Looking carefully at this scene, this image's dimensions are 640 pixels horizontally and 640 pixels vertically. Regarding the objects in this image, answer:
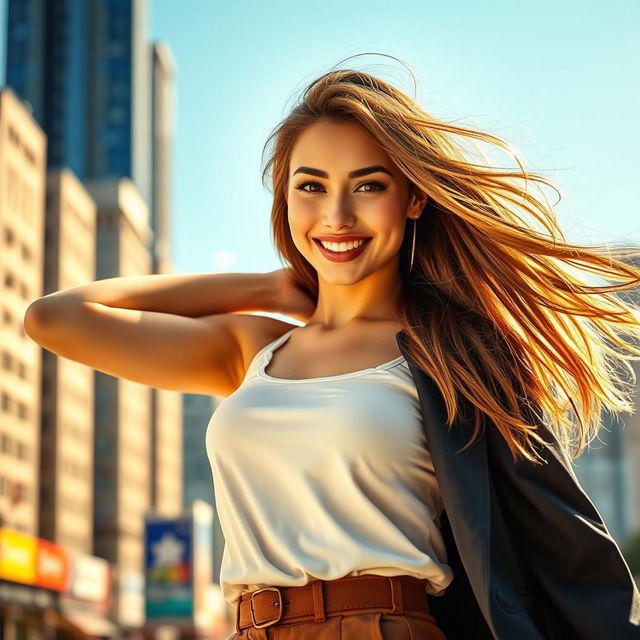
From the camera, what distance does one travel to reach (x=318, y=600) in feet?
8.47

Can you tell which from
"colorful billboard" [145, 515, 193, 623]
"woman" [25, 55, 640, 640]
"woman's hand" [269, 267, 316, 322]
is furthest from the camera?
"colorful billboard" [145, 515, 193, 623]

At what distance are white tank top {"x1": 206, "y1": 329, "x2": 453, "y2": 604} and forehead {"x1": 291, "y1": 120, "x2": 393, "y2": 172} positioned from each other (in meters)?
0.55

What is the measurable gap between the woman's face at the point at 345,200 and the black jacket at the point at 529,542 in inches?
18.9

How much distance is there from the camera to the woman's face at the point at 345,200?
2.92 meters

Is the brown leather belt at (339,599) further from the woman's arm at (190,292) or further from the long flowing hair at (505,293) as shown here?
the woman's arm at (190,292)

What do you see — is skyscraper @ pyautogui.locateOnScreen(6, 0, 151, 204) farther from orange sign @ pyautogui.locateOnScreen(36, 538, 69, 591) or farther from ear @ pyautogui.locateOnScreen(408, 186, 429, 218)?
ear @ pyautogui.locateOnScreen(408, 186, 429, 218)

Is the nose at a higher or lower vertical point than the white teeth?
higher

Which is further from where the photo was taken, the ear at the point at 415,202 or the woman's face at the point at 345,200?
the ear at the point at 415,202

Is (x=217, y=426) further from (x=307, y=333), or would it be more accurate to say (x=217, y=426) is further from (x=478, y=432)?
(x=478, y=432)

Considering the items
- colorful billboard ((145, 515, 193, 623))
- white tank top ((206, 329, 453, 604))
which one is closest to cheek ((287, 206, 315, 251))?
white tank top ((206, 329, 453, 604))

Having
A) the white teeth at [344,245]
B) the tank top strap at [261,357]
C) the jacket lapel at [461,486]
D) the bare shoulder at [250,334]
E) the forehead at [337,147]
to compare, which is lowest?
the jacket lapel at [461,486]

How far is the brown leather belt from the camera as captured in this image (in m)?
2.58

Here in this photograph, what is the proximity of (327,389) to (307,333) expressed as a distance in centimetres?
38

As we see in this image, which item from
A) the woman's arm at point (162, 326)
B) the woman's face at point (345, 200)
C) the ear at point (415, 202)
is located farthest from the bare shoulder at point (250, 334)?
the ear at point (415, 202)
